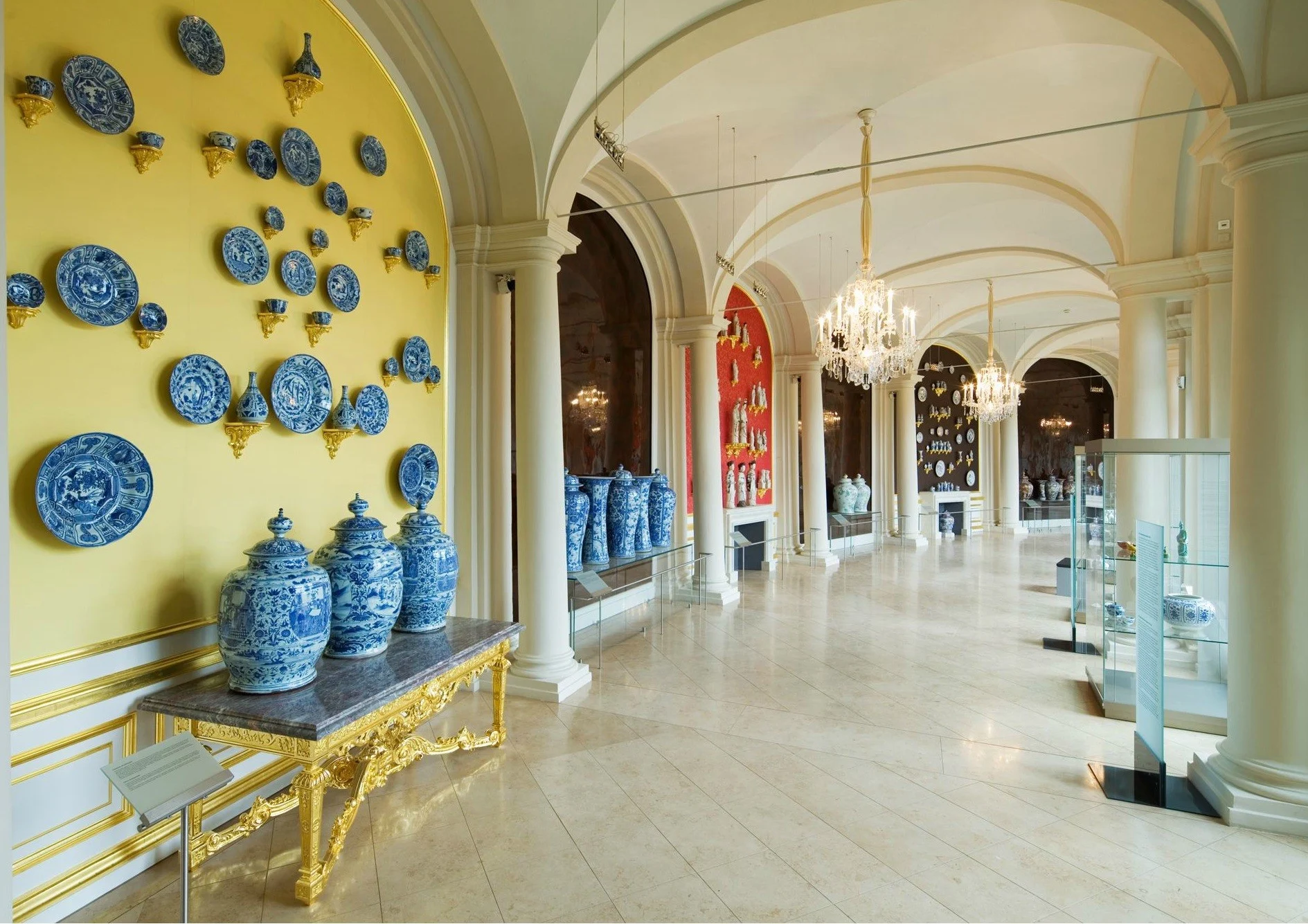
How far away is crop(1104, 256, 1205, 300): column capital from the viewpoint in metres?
6.22

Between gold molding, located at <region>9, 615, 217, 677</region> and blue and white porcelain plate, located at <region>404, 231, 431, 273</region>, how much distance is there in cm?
266

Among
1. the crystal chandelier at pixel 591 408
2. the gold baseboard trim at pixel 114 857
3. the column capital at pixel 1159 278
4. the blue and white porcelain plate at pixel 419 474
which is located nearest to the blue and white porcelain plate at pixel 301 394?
the blue and white porcelain plate at pixel 419 474

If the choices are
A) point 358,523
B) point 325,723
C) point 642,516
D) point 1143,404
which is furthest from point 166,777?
Result: point 1143,404

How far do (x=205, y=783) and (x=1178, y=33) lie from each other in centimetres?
590

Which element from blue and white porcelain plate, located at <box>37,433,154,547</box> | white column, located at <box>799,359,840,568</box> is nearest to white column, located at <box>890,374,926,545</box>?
white column, located at <box>799,359,840,568</box>

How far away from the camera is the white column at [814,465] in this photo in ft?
42.4

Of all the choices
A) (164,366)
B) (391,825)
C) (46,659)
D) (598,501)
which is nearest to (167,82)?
(164,366)

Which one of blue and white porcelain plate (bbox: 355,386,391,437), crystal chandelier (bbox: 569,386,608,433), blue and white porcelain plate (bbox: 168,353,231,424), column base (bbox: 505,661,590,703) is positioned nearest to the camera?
blue and white porcelain plate (bbox: 168,353,231,424)

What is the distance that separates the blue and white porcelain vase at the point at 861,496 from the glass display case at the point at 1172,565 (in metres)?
8.95

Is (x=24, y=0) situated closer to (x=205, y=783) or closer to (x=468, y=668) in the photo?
(x=205, y=783)

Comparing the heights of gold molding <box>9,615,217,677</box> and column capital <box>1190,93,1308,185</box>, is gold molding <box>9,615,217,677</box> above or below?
below

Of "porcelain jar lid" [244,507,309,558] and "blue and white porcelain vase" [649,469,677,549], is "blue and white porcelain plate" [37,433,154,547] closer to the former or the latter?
"porcelain jar lid" [244,507,309,558]

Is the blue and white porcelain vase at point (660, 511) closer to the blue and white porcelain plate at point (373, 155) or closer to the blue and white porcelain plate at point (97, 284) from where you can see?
the blue and white porcelain plate at point (373, 155)

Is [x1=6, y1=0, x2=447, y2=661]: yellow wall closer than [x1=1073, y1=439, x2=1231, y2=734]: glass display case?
Yes
